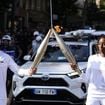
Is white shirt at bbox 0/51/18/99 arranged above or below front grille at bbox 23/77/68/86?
above

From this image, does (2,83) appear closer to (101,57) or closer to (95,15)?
(101,57)

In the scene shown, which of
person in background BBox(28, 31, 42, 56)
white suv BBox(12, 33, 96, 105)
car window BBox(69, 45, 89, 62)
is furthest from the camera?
person in background BBox(28, 31, 42, 56)

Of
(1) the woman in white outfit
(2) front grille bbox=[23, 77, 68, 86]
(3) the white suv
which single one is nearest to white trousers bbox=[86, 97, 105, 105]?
(1) the woman in white outfit

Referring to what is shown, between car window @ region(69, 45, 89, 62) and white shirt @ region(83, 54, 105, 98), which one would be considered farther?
car window @ region(69, 45, 89, 62)

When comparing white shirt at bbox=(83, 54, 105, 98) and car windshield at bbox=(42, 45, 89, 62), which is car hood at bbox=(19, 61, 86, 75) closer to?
car windshield at bbox=(42, 45, 89, 62)

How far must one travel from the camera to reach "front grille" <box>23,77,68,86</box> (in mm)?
11562

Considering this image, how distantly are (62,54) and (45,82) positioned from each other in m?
1.35

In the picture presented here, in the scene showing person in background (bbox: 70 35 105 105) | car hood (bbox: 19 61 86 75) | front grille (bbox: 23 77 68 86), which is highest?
person in background (bbox: 70 35 105 105)

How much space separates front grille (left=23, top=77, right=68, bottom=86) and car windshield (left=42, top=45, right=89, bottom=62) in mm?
1078

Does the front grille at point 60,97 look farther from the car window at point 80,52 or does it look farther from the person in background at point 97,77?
the person in background at point 97,77

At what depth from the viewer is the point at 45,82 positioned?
459 inches

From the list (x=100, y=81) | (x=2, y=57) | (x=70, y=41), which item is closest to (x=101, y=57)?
(x=100, y=81)

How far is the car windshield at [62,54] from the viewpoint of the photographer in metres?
12.7

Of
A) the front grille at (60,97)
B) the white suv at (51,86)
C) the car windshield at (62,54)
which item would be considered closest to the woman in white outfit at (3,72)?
the white suv at (51,86)
